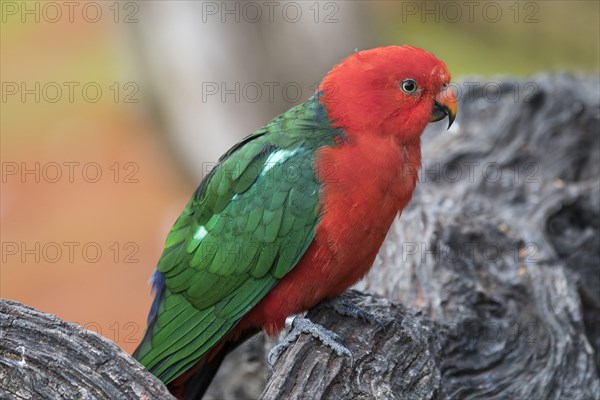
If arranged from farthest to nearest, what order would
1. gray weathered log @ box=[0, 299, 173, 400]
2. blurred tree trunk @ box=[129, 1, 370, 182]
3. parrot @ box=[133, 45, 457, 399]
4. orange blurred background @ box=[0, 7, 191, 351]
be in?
orange blurred background @ box=[0, 7, 191, 351], blurred tree trunk @ box=[129, 1, 370, 182], parrot @ box=[133, 45, 457, 399], gray weathered log @ box=[0, 299, 173, 400]

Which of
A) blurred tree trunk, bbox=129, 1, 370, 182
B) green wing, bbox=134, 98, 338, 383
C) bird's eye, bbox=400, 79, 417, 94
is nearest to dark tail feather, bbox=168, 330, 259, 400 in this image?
green wing, bbox=134, 98, 338, 383

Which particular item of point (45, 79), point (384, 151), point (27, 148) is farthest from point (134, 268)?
point (384, 151)

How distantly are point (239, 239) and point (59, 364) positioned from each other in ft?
4.24

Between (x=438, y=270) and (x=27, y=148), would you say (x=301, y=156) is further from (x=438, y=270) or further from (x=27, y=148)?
(x=27, y=148)

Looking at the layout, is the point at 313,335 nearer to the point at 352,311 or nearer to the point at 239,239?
the point at 352,311

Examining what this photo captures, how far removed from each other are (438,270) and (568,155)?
1.85 meters

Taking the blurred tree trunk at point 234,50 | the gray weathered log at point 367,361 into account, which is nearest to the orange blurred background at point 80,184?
the blurred tree trunk at point 234,50

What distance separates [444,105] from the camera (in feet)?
14.1

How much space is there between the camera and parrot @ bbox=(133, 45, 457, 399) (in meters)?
3.99

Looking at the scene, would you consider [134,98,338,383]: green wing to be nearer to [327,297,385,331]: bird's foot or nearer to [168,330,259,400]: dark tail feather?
[168,330,259,400]: dark tail feather

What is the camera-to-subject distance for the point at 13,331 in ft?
10.2

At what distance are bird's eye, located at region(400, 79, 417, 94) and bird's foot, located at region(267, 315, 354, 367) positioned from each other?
1.37 m

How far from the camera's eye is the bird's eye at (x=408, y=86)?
4.20 m

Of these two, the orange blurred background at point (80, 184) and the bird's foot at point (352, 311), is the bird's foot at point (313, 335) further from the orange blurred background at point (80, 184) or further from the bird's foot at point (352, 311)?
the orange blurred background at point (80, 184)
